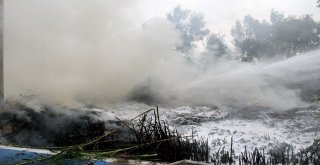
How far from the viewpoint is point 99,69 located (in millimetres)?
16094

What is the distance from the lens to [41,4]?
15219mm

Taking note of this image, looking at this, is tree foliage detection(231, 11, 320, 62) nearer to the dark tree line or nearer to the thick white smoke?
the dark tree line

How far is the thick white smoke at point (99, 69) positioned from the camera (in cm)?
1441

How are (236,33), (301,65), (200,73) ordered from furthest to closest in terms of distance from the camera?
(236,33)
(200,73)
(301,65)

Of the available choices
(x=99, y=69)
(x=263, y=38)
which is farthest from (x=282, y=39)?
(x=99, y=69)

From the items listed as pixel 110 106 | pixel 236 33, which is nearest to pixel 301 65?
pixel 110 106

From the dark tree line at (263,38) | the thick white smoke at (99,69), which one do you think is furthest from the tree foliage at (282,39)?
the thick white smoke at (99,69)

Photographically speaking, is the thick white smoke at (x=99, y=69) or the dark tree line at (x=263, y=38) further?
the dark tree line at (x=263, y=38)

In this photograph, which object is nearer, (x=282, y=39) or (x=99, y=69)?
(x=99, y=69)

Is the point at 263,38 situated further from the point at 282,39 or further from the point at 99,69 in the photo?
the point at 99,69

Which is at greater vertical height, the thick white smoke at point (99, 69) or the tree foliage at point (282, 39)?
the tree foliage at point (282, 39)

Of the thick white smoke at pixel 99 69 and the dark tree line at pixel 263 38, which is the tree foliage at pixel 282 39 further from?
the thick white smoke at pixel 99 69

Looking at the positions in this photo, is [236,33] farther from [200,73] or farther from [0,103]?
[0,103]

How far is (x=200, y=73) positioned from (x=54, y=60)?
8.26 meters
